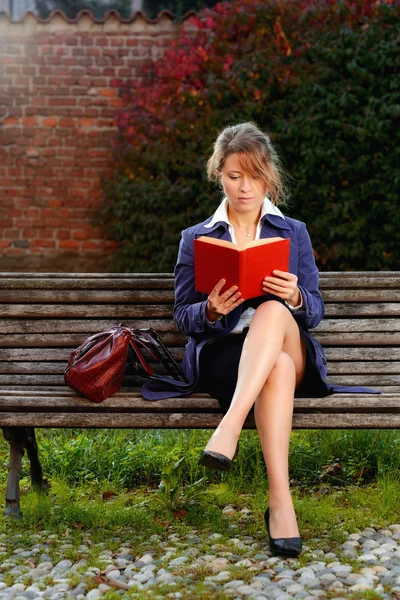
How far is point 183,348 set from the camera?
12.7 ft

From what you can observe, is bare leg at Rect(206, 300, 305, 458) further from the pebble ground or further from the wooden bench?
the wooden bench

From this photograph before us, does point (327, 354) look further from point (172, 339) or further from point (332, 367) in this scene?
point (172, 339)

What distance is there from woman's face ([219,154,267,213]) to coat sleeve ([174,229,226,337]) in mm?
249

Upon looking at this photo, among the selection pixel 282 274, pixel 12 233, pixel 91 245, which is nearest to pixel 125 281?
pixel 282 274

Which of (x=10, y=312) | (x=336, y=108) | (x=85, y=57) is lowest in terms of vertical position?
(x=10, y=312)

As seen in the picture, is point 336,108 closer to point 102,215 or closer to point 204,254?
point 102,215

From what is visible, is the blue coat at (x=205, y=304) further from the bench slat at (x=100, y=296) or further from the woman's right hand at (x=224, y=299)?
the bench slat at (x=100, y=296)

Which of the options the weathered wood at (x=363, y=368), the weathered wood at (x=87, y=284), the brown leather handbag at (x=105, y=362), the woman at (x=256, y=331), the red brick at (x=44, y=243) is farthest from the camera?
the red brick at (x=44, y=243)

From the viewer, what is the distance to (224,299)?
307cm

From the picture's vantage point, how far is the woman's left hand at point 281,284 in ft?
10.1

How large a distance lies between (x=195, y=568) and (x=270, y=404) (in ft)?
1.89

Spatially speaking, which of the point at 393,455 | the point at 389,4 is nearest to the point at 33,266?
the point at 389,4

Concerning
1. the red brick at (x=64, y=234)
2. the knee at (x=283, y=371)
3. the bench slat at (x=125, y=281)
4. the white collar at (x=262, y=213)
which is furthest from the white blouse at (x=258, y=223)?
the red brick at (x=64, y=234)

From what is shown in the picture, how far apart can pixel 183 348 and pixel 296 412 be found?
80cm
